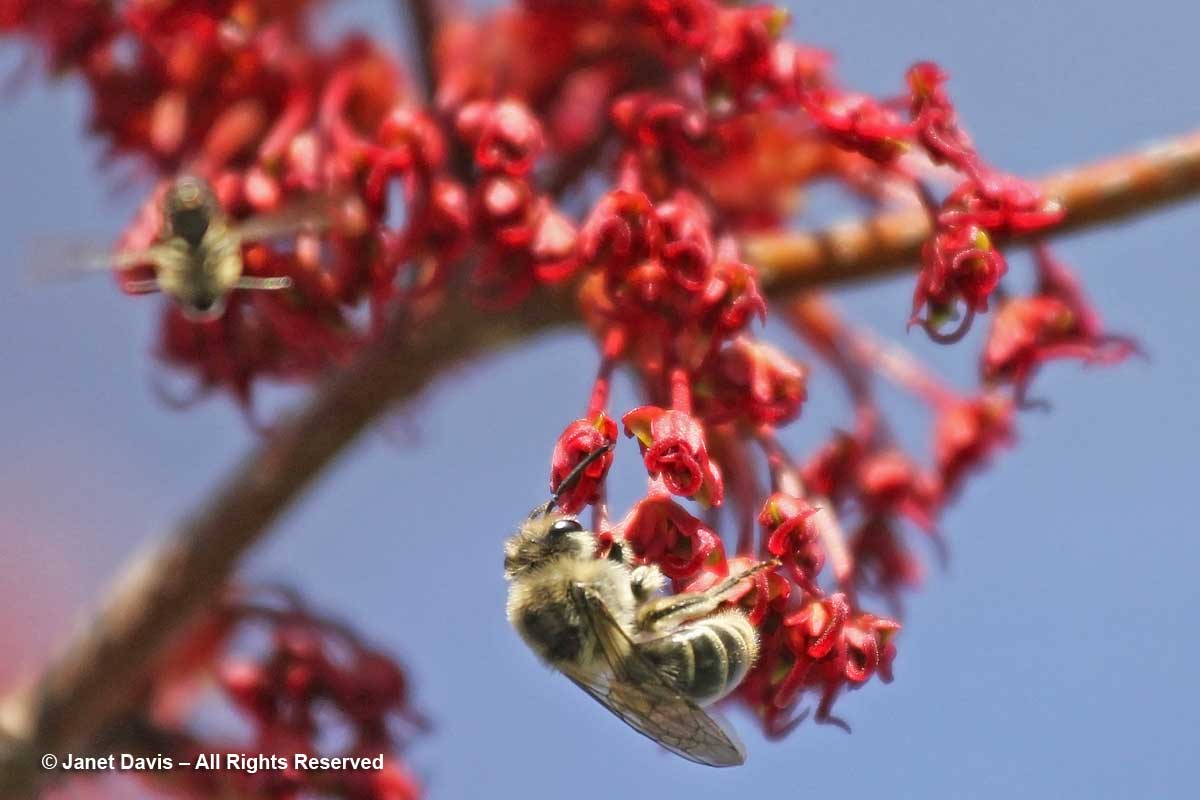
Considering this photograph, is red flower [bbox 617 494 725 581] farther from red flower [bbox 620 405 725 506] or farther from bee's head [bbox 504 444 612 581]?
bee's head [bbox 504 444 612 581]

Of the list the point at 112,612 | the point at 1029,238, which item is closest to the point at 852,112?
the point at 1029,238

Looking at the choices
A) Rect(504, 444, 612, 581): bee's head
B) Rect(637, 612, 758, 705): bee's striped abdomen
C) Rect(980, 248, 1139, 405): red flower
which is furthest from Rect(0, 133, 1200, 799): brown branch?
Rect(637, 612, 758, 705): bee's striped abdomen

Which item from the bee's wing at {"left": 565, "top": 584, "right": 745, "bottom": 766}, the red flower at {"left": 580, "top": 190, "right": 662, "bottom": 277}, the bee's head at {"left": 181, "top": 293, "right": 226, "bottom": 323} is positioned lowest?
the bee's wing at {"left": 565, "top": 584, "right": 745, "bottom": 766}

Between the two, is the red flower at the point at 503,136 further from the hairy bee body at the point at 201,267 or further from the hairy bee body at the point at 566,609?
the hairy bee body at the point at 566,609

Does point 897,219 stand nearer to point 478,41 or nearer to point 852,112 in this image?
point 852,112

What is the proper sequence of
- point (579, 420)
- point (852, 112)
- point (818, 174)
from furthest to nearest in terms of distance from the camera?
1. point (818, 174)
2. point (852, 112)
3. point (579, 420)
